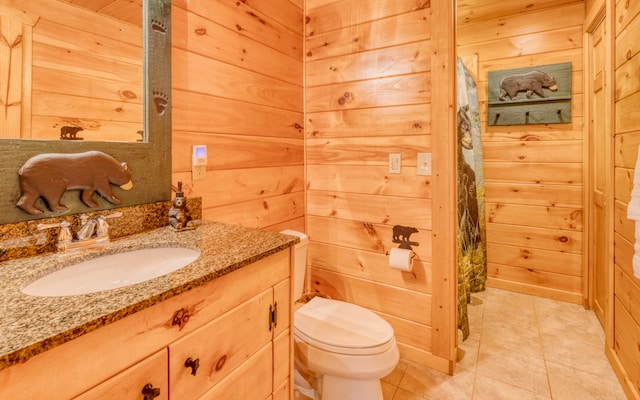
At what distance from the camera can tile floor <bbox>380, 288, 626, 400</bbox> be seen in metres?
1.68

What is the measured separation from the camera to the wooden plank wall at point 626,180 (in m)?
1.52

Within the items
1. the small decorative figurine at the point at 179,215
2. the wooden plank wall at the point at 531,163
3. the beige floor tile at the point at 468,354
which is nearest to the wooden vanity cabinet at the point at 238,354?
the small decorative figurine at the point at 179,215

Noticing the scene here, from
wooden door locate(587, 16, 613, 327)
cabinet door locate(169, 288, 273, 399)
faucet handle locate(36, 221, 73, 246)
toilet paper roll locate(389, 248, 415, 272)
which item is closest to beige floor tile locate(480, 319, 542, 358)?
wooden door locate(587, 16, 613, 327)

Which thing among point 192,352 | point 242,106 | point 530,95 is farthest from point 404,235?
point 530,95

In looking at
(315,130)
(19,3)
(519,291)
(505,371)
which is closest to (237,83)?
(315,130)

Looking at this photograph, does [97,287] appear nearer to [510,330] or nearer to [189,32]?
[189,32]

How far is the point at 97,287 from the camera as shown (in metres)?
1.00

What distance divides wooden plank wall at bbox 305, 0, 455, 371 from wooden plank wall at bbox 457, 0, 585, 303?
1.24m

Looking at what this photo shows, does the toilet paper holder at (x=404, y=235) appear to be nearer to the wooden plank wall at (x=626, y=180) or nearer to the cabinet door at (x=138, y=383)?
the wooden plank wall at (x=626, y=180)

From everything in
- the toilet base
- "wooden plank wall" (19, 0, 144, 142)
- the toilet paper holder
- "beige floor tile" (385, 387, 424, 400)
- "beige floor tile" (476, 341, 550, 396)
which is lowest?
"beige floor tile" (385, 387, 424, 400)

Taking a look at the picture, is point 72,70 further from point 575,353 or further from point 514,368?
point 575,353

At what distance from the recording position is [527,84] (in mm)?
2705

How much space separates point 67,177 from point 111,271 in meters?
0.33

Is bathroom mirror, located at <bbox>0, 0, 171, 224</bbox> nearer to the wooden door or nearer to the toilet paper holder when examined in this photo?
the toilet paper holder
